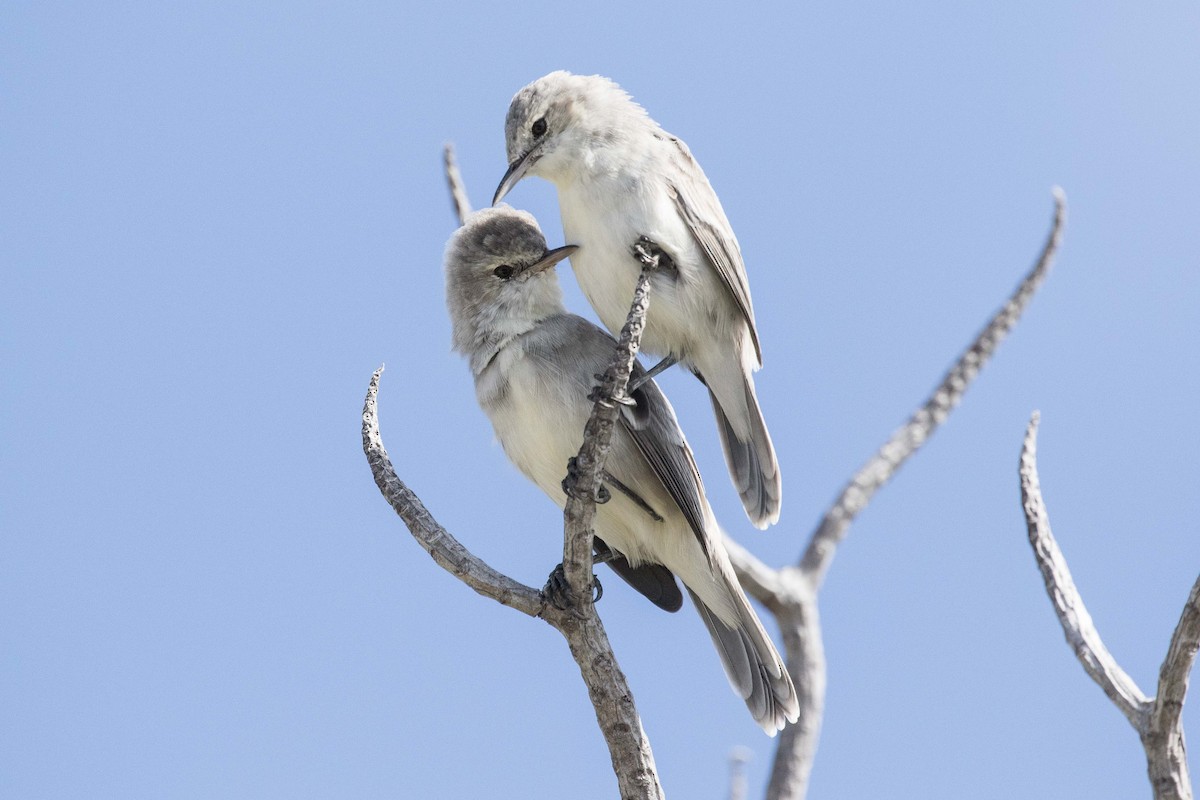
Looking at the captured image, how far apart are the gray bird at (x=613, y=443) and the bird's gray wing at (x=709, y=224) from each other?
513mm

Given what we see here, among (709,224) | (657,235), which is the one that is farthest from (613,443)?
(709,224)

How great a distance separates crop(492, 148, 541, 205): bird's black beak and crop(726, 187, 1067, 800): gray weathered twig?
3.23 metres

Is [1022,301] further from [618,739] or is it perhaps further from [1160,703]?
[618,739]

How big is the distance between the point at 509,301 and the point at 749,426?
4.00 ft

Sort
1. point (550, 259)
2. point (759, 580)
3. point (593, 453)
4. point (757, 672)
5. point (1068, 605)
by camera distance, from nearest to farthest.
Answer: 1. point (593, 453)
2. point (1068, 605)
3. point (757, 672)
4. point (550, 259)
5. point (759, 580)

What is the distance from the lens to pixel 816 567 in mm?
8211

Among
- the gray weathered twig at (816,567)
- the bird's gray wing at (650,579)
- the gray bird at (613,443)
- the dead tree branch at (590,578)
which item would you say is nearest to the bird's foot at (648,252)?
the gray bird at (613,443)

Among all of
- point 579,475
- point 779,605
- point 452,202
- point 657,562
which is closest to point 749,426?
point 657,562

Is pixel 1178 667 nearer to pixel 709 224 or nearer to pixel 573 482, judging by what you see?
pixel 573 482

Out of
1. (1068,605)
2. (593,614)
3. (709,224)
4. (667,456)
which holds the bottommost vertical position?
(593,614)

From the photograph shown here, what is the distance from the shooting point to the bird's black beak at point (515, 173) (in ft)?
17.8

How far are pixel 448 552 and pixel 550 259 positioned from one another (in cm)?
160

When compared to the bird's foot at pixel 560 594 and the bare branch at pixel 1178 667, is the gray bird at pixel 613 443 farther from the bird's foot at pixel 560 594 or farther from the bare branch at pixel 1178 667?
the bare branch at pixel 1178 667

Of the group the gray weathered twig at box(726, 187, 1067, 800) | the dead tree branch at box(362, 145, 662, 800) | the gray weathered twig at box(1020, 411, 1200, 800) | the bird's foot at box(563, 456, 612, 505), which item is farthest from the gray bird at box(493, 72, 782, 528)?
the gray weathered twig at box(726, 187, 1067, 800)
